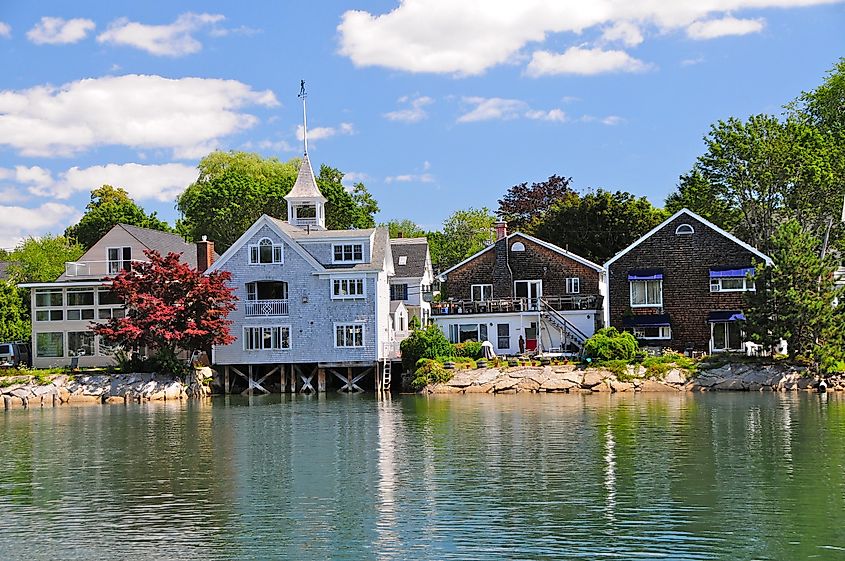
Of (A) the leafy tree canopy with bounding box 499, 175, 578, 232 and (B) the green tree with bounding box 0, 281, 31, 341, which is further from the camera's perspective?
(A) the leafy tree canopy with bounding box 499, 175, 578, 232

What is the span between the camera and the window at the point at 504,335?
59.7 m

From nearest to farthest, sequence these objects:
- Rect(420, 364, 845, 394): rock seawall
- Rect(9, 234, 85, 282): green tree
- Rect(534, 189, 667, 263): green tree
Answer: Rect(420, 364, 845, 394): rock seawall, Rect(534, 189, 667, 263): green tree, Rect(9, 234, 85, 282): green tree

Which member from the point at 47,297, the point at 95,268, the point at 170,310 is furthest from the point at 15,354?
the point at 170,310

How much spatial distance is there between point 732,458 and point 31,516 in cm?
1747

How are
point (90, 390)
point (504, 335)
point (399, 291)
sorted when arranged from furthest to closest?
1. point (399, 291)
2. point (504, 335)
3. point (90, 390)

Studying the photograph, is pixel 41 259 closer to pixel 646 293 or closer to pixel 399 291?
pixel 399 291

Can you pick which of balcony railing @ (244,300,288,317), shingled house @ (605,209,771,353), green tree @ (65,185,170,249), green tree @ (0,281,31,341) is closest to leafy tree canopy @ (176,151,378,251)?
green tree @ (65,185,170,249)

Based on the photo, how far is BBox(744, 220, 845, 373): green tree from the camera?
162ft

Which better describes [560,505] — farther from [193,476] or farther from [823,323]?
[823,323]

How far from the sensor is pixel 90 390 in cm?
5316

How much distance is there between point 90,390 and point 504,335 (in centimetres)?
2302

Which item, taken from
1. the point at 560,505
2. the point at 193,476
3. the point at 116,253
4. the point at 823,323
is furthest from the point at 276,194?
the point at 560,505

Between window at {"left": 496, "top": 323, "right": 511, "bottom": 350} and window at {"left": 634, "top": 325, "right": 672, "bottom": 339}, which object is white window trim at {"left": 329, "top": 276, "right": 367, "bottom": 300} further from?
window at {"left": 634, "top": 325, "right": 672, "bottom": 339}

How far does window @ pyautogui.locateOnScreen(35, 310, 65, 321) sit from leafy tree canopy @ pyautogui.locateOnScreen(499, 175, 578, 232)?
38.2 meters
